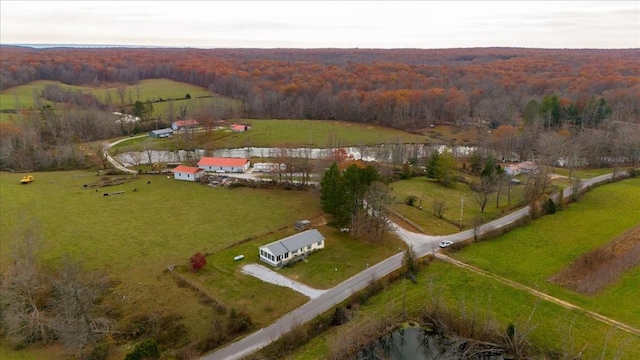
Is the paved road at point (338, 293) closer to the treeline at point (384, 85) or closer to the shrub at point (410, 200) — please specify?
the shrub at point (410, 200)

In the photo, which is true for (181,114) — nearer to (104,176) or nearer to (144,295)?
(104,176)

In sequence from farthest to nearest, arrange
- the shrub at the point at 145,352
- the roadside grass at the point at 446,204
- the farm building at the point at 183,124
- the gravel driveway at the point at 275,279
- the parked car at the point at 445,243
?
the farm building at the point at 183,124 < the roadside grass at the point at 446,204 < the parked car at the point at 445,243 < the gravel driveway at the point at 275,279 < the shrub at the point at 145,352

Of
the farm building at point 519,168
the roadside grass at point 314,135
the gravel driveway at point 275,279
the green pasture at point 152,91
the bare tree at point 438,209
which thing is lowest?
the gravel driveway at point 275,279

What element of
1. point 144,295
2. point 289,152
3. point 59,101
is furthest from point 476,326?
point 59,101

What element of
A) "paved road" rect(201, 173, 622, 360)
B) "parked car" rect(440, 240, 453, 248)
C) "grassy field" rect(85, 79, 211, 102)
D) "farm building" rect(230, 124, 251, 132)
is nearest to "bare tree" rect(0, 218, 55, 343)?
"paved road" rect(201, 173, 622, 360)

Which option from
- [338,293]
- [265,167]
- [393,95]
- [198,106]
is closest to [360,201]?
[338,293]

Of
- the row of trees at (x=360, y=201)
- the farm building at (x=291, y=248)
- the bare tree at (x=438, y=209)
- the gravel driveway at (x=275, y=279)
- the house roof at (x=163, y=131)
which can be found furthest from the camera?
the house roof at (x=163, y=131)

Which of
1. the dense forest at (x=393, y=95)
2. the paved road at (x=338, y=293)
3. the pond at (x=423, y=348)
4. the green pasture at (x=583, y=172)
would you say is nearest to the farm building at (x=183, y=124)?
the dense forest at (x=393, y=95)
